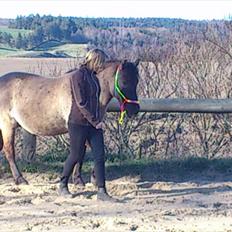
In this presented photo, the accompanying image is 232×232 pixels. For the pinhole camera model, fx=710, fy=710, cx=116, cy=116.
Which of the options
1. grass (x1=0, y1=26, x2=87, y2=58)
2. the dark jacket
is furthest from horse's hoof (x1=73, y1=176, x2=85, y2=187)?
grass (x1=0, y1=26, x2=87, y2=58)

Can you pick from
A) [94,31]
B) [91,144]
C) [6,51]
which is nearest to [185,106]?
[91,144]

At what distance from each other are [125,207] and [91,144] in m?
0.84

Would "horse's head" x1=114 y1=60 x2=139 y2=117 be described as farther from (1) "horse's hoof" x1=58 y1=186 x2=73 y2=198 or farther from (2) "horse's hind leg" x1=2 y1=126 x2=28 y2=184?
(2) "horse's hind leg" x1=2 y1=126 x2=28 y2=184

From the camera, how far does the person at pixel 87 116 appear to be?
768 cm

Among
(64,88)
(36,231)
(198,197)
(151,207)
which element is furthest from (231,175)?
(36,231)

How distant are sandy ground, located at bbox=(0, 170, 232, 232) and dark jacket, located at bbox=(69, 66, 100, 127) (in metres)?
0.92

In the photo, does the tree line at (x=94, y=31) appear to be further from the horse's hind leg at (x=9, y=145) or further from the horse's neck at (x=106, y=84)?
the horse's neck at (x=106, y=84)

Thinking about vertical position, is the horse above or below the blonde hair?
below

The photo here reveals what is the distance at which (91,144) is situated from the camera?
7.93m

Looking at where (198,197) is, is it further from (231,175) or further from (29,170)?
(29,170)

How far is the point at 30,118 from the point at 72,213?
1700 mm

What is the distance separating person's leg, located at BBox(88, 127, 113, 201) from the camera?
25.7ft

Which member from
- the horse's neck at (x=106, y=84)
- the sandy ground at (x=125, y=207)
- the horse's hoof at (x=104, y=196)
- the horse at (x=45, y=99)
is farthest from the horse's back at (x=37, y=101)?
the horse's hoof at (x=104, y=196)

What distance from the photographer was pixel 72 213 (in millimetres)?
7234
